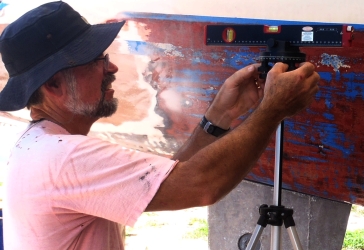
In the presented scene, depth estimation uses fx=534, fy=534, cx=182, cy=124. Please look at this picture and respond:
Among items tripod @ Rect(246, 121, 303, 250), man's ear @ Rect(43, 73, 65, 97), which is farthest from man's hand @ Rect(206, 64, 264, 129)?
man's ear @ Rect(43, 73, 65, 97)

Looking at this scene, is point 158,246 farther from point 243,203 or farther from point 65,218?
point 65,218

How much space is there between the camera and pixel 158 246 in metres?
3.88

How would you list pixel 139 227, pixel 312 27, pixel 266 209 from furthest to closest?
pixel 139 227 → pixel 266 209 → pixel 312 27

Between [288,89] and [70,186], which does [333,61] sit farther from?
[70,186]

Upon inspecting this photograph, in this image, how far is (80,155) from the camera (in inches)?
49.6

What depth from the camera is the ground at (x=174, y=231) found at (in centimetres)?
390

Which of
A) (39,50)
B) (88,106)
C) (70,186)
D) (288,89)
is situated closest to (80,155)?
(70,186)

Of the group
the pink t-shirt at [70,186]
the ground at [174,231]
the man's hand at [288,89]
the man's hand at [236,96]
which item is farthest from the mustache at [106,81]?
the ground at [174,231]

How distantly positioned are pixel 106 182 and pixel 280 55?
57 centimetres

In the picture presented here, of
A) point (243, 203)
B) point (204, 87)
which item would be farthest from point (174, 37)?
point (243, 203)

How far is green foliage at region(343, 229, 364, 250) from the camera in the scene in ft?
12.3

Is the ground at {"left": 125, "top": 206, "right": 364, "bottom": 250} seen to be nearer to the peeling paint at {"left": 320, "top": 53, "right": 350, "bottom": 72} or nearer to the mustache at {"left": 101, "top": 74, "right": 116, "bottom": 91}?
the peeling paint at {"left": 320, "top": 53, "right": 350, "bottom": 72}

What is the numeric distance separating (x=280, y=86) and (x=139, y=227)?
3.18 m

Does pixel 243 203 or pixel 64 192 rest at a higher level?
pixel 64 192
